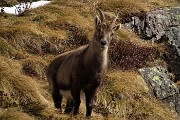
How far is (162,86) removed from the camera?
15562 millimetres

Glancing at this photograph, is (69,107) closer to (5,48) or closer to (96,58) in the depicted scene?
(96,58)

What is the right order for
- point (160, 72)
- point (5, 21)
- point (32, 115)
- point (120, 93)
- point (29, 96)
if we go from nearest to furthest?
point (32, 115) < point (29, 96) < point (120, 93) < point (160, 72) < point (5, 21)

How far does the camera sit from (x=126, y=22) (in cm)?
1864

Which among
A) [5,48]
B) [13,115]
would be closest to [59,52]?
[5,48]

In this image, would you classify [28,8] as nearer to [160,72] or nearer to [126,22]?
[126,22]

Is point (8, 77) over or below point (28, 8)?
below

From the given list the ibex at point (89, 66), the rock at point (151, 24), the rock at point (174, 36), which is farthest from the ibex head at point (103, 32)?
the rock at point (151, 24)

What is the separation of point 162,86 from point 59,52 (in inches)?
130

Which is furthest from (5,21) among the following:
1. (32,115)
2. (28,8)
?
(32,115)

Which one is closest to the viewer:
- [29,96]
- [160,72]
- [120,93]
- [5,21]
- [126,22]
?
[29,96]

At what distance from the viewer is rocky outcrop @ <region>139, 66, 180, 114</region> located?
15259mm

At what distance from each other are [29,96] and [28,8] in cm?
686

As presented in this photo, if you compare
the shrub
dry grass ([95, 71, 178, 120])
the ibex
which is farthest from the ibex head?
the shrub

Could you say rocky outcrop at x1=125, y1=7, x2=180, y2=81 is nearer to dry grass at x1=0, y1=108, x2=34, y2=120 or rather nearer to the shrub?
the shrub
